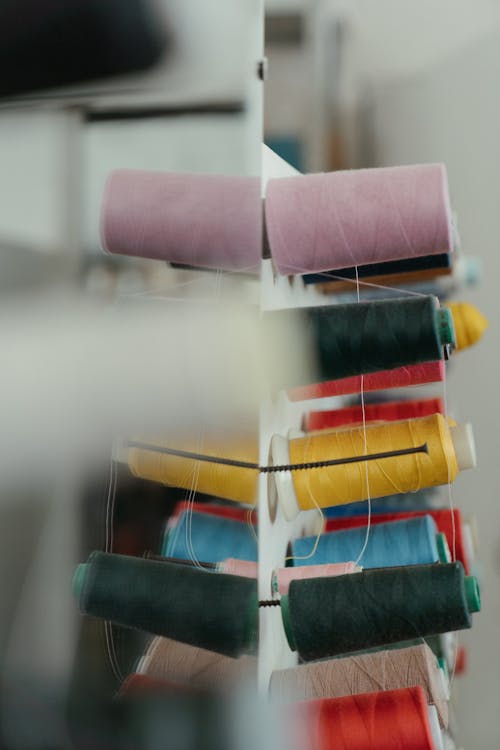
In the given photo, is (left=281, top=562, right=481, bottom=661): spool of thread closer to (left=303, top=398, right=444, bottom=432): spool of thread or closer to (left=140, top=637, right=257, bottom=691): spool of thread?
(left=140, top=637, right=257, bottom=691): spool of thread

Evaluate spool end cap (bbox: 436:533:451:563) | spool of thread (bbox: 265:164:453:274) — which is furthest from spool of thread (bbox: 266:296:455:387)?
spool end cap (bbox: 436:533:451:563)

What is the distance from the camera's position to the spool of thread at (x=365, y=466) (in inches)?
32.6

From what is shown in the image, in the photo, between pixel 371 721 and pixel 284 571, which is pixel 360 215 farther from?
pixel 371 721

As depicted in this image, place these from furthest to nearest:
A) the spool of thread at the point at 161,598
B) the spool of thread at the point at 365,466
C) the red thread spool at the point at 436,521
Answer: the red thread spool at the point at 436,521
the spool of thread at the point at 365,466
the spool of thread at the point at 161,598

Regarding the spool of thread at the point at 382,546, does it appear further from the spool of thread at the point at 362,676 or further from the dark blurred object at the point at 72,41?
the dark blurred object at the point at 72,41

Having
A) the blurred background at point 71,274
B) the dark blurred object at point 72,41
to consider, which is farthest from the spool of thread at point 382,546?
the dark blurred object at point 72,41

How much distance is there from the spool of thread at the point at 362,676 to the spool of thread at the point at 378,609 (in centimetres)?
10

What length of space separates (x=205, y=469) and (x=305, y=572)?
0.16 metres

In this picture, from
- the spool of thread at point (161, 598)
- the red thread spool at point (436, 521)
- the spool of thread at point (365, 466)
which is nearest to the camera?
the spool of thread at point (161, 598)

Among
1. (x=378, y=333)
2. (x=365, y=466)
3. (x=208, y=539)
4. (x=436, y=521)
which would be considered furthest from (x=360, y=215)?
(x=436, y=521)

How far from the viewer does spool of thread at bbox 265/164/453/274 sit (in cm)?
76

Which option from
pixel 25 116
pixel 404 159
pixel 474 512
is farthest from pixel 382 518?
pixel 404 159

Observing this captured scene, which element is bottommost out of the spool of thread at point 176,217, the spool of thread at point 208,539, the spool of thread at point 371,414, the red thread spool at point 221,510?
the spool of thread at point 208,539

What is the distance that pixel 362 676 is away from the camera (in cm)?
82
